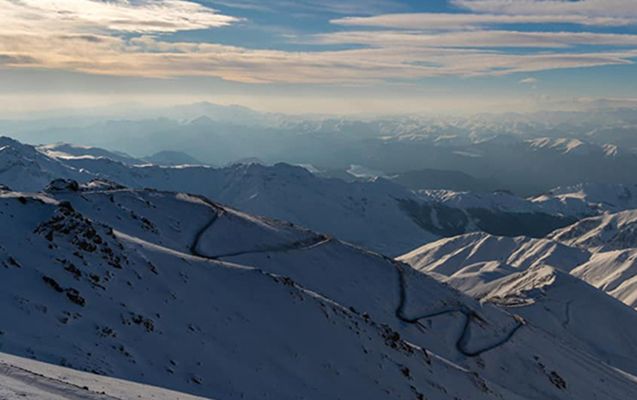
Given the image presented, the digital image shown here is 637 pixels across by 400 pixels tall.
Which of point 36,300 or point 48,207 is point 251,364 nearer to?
point 36,300

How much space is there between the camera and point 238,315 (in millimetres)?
56406

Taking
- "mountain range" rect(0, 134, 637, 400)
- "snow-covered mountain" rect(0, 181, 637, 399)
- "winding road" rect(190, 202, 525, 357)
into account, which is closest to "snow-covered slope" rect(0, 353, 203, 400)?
"mountain range" rect(0, 134, 637, 400)

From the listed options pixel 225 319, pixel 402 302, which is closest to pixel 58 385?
pixel 225 319

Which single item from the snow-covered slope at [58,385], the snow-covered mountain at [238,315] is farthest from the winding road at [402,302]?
the snow-covered slope at [58,385]

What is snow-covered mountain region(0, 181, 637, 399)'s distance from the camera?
1575 inches

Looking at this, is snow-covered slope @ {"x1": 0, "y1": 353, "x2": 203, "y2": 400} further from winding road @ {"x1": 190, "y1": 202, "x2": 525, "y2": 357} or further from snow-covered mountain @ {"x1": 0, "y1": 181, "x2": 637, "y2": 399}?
winding road @ {"x1": 190, "y1": 202, "x2": 525, "y2": 357}

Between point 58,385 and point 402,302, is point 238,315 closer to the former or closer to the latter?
point 58,385

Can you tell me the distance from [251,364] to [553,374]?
6142 centimetres

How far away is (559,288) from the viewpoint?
190 metres

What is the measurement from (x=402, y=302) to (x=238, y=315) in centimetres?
4602

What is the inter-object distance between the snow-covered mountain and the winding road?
369 mm

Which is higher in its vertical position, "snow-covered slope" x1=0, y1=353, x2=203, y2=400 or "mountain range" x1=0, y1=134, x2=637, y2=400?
"snow-covered slope" x1=0, y1=353, x2=203, y2=400

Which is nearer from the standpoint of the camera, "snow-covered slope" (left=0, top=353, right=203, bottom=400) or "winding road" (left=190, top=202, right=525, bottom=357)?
"snow-covered slope" (left=0, top=353, right=203, bottom=400)

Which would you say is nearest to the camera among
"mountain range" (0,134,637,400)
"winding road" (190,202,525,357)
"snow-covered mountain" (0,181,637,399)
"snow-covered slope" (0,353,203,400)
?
"snow-covered slope" (0,353,203,400)
